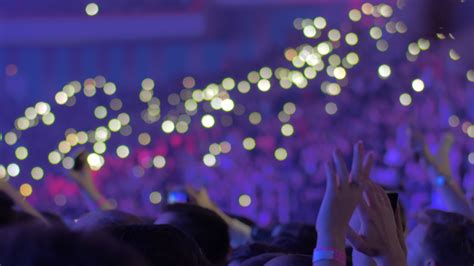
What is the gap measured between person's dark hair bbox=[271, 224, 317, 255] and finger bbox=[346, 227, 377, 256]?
1045 mm

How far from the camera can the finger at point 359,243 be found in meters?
1.99

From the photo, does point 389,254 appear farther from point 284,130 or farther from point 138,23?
point 138,23

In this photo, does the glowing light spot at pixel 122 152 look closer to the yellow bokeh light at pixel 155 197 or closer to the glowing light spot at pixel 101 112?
the glowing light spot at pixel 101 112

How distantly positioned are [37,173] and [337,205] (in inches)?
301

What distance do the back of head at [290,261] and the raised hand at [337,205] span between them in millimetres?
275

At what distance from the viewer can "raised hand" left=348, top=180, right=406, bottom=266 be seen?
203 cm

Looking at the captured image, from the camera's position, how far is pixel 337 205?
1954 mm

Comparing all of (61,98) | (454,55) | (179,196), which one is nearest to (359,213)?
(179,196)

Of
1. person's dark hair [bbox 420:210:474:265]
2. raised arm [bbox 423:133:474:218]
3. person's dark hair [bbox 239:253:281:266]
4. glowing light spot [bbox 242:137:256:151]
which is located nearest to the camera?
person's dark hair [bbox 239:253:281:266]

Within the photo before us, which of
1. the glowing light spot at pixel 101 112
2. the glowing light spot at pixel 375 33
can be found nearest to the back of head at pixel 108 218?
the glowing light spot at pixel 375 33

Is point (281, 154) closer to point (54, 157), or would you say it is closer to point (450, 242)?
point (54, 157)

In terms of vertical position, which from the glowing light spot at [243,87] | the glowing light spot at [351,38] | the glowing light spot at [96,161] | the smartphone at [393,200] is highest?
the glowing light spot at [351,38]

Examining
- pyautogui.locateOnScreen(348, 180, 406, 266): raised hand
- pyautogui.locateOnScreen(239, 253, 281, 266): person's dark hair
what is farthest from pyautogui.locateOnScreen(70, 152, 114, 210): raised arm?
pyautogui.locateOnScreen(348, 180, 406, 266): raised hand

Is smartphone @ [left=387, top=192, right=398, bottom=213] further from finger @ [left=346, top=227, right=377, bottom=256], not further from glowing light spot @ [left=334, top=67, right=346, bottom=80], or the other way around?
glowing light spot @ [left=334, top=67, right=346, bottom=80]
